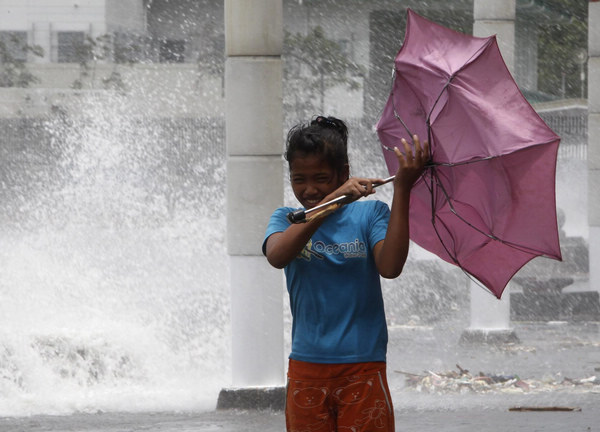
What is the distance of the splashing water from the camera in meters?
9.09

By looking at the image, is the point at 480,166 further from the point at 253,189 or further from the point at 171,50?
the point at 171,50

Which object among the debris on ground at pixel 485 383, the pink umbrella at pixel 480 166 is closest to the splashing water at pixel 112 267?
the debris on ground at pixel 485 383

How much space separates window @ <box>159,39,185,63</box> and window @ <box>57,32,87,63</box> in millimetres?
1428

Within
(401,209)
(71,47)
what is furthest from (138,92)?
(401,209)

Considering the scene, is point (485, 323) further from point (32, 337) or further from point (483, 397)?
point (32, 337)

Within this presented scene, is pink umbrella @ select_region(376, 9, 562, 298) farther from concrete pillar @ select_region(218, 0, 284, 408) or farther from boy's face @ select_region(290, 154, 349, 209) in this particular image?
concrete pillar @ select_region(218, 0, 284, 408)

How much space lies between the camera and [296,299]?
380 centimetres

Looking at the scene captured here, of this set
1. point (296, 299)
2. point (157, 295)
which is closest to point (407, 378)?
point (157, 295)

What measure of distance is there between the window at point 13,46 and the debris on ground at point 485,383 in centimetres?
1503

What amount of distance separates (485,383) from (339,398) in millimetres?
5654

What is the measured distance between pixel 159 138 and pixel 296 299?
55.0 feet

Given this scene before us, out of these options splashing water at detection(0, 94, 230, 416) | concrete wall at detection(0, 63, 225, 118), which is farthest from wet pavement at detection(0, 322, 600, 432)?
concrete wall at detection(0, 63, 225, 118)

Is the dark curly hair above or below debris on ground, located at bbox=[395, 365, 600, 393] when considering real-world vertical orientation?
above

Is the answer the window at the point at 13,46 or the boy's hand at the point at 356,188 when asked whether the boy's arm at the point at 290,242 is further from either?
the window at the point at 13,46
